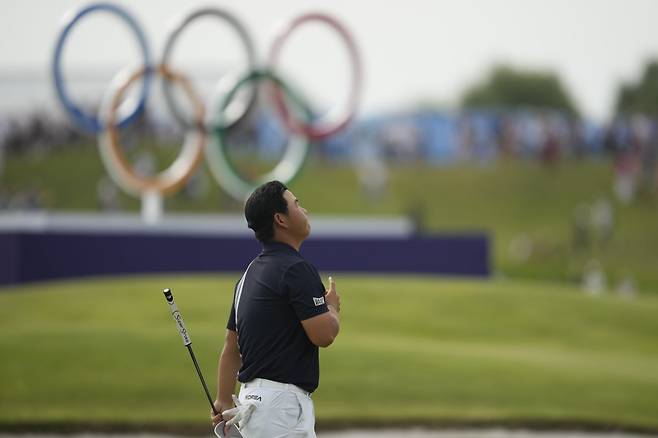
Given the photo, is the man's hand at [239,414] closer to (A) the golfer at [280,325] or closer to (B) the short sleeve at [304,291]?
(A) the golfer at [280,325]

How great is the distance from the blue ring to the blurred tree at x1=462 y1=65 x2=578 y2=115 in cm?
8441

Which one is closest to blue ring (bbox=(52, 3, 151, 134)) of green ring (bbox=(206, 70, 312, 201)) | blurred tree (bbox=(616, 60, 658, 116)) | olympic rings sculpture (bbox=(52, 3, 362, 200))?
olympic rings sculpture (bbox=(52, 3, 362, 200))

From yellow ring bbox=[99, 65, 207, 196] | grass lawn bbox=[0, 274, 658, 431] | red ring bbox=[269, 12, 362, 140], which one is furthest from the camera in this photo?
red ring bbox=[269, 12, 362, 140]

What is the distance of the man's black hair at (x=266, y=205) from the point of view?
248 inches

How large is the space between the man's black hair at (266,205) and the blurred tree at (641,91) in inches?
3653

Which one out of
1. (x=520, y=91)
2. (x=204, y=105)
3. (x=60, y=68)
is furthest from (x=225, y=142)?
(x=520, y=91)

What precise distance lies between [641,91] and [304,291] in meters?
94.5

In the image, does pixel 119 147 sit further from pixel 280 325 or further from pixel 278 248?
pixel 280 325

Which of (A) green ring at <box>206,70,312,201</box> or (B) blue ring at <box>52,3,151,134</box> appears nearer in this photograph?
(B) blue ring at <box>52,3,151,134</box>

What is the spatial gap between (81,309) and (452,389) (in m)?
11.1

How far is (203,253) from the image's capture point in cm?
3086

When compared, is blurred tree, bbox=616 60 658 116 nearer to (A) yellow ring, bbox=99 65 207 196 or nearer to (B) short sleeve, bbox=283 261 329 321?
(A) yellow ring, bbox=99 65 207 196

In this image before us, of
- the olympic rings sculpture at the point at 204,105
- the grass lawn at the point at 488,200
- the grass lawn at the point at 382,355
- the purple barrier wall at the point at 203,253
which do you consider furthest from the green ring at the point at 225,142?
the grass lawn at the point at 488,200

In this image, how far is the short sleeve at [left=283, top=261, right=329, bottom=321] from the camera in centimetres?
607
